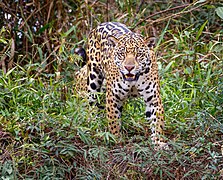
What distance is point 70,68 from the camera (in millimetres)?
8008

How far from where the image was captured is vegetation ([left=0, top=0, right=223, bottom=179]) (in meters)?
6.68

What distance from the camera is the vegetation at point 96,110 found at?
6.68m

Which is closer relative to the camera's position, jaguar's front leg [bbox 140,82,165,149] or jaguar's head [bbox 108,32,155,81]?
jaguar's head [bbox 108,32,155,81]

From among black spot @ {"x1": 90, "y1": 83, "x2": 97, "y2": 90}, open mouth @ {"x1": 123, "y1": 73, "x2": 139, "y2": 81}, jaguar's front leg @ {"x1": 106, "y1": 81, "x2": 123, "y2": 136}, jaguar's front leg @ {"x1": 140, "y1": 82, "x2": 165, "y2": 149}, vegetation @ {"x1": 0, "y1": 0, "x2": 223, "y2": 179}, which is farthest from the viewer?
black spot @ {"x1": 90, "y1": 83, "x2": 97, "y2": 90}

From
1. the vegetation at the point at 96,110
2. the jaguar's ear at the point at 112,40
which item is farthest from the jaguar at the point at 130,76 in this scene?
the vegetation at the point at 96,110

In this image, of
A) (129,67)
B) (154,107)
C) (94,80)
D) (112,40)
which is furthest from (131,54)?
(94,80)

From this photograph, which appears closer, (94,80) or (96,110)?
(96,110)

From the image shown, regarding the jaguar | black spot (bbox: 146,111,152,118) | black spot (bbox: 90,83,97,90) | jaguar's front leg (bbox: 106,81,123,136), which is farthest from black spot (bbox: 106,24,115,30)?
black spot (bbox: 146,111,152,118)

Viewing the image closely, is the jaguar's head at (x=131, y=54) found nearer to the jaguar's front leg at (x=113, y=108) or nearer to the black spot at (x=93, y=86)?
the jaguar's front leg at (x=113, y=108)

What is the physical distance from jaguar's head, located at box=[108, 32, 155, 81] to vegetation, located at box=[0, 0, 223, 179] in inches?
19.6

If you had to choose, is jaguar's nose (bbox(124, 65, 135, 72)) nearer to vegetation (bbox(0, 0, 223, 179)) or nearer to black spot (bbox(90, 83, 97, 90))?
vegetation (bbox(0, 0, 223, 179))

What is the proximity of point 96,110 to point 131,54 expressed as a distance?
27.9 inches

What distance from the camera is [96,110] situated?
7.16m

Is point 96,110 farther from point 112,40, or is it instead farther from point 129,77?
point 112,40
